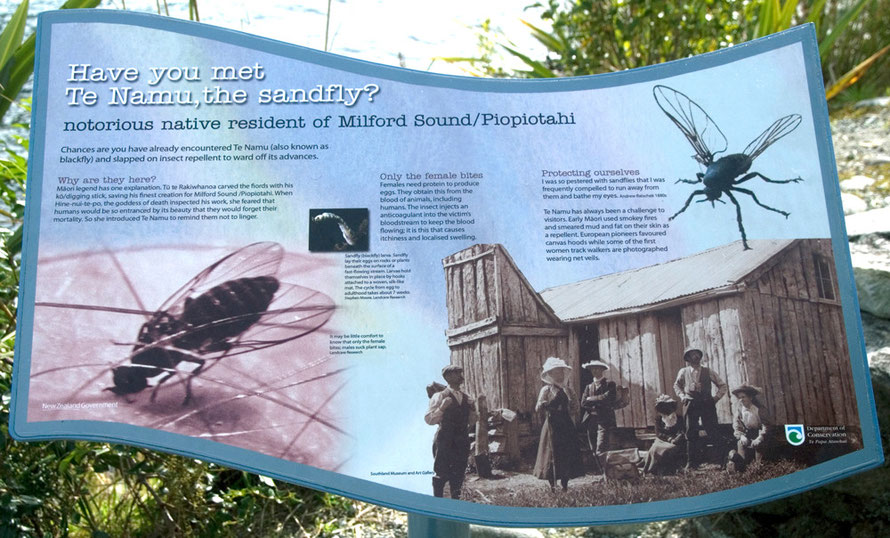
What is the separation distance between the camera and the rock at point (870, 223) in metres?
3.42

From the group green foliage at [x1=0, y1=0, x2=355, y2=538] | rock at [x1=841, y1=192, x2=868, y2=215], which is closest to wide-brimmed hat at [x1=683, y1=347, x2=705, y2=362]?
green foliage at [x1=0, y1=0, x2=355, y2=538]

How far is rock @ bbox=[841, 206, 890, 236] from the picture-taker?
11.2ft

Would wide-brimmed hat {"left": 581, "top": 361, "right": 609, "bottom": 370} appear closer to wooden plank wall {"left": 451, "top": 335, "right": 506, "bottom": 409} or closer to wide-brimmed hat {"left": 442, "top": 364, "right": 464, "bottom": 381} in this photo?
wooden plank wall {"left": 451, "top": 335, "right": 506, "bottom": 409}

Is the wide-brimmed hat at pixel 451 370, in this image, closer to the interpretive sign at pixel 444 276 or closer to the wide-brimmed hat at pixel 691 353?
the interpretive sign at pixel 444 276

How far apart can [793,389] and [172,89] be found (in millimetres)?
1936

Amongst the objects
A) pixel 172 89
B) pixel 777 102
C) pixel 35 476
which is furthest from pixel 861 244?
pixel 35 476

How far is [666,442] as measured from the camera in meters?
2.12

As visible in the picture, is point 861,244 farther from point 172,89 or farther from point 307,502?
point 172,89

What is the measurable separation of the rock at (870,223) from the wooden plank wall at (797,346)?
140cm

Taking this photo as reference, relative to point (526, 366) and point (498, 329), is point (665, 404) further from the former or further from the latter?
point (498, 329)

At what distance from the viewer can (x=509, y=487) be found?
81.4 inches

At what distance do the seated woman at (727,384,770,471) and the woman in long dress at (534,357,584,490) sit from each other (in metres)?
0.42

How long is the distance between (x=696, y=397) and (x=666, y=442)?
15 centimetres

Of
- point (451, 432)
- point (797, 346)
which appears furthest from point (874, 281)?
point (451, 432)
